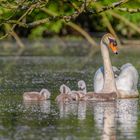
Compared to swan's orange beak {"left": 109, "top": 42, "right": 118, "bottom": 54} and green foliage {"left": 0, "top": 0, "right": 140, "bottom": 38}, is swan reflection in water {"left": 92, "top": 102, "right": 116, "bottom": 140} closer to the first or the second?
swan's orange beak {"left": 109, "top": 42, "right": 118, "bottom": 54}

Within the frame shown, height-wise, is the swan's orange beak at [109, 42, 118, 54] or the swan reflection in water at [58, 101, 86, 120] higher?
the swan's orange beak at [109, 42, 118, 54]

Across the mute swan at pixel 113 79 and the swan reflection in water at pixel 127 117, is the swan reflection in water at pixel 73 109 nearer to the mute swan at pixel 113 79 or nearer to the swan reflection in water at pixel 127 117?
the swan reflection in water at pixel 127 117

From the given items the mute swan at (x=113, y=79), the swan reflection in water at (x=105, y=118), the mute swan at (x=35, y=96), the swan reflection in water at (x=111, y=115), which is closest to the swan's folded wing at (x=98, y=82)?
the mute swan at (x=113, y=79)

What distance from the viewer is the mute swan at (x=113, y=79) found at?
16.5 m

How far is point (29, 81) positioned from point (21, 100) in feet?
13.2

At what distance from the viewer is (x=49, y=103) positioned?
15.8 m

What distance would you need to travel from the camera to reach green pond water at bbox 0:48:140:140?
474 inches

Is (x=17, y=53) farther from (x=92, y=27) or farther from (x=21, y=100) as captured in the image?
(x=21, y=100)

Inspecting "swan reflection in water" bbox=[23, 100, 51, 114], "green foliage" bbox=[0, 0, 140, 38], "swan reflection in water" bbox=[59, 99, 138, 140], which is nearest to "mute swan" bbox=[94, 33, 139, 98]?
"swan reflection in water" bbox=[59, 99, 138, 140]

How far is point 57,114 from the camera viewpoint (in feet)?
46.4

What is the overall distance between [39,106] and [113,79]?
1.78 meters

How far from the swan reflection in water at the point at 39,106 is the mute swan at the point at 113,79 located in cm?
108

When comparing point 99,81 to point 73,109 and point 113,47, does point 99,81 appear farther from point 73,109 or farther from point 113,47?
point 73,109

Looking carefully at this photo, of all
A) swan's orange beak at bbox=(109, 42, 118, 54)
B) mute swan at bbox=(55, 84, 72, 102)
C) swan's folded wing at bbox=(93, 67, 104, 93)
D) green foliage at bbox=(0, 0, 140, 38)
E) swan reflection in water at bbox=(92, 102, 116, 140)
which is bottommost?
swan reflection in water at bbox=(92, 102, 116, 140)
